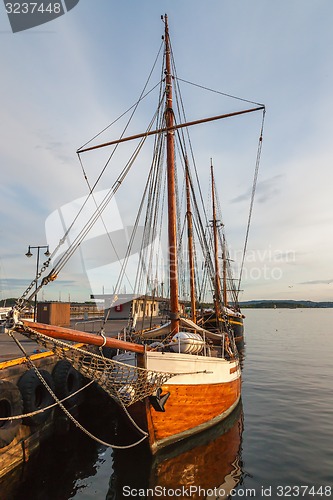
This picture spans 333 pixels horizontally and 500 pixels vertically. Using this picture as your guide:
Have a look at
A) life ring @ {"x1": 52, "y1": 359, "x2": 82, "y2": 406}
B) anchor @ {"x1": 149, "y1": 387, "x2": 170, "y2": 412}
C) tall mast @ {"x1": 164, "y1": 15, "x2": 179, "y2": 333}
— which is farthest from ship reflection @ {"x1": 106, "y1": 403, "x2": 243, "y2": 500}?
tall mast @ {"x1": 164, "y1": 15, "x2": 179, "y2": 333}

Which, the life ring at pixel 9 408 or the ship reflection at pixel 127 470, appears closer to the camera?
the ship reflection at pixel 127 470

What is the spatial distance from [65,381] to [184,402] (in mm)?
5186

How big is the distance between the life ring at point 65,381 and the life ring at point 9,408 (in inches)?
111

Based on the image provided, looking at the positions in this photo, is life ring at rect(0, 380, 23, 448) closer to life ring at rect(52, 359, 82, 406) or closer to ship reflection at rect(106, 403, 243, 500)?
life ring at rect(52, 359, 82, 406)

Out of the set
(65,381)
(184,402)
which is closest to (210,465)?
(184,402)

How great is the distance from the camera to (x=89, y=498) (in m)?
8.43

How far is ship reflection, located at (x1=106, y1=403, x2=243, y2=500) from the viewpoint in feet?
28.0

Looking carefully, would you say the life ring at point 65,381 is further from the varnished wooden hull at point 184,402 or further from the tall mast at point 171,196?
the tall mast at point 171,196

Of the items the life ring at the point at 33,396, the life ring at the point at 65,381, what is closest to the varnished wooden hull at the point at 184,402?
the life ring at the point at 33,396

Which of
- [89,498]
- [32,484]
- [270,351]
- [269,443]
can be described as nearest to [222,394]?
[269,443]

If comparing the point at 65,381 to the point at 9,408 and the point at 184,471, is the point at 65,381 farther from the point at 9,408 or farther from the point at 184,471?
the point at 184,471

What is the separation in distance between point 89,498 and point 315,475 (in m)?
6.56

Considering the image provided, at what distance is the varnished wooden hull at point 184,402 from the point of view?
9758 millimetres

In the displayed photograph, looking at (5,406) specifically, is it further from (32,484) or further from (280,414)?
(280,414)
